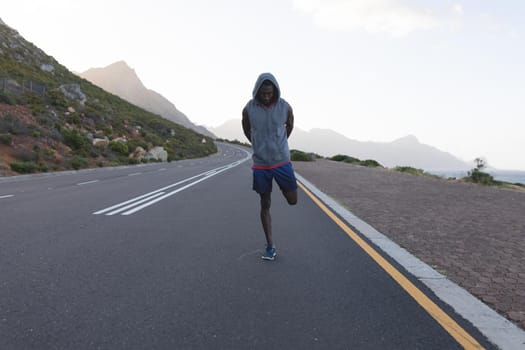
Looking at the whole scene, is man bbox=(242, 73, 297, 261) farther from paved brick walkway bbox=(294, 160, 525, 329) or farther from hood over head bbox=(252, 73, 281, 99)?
paved brick walkway bbox=(294, 160, 525, 329)

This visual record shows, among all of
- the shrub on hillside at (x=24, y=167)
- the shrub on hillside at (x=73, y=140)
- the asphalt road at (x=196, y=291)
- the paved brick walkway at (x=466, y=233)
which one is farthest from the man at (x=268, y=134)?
the shrub on hillside at (x=73, y=140)

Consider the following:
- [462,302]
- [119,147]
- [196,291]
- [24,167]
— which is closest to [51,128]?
[119,147]

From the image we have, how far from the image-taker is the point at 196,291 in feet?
10.9

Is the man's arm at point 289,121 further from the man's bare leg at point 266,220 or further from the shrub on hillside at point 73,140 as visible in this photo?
the shrub on hillside at point 73,140

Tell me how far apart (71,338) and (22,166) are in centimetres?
1881

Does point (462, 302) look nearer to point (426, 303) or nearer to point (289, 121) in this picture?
point (426, 303)

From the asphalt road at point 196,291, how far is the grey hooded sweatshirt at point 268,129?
120 centimetres

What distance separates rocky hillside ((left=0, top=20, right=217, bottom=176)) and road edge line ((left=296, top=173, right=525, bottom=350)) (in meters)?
18.0

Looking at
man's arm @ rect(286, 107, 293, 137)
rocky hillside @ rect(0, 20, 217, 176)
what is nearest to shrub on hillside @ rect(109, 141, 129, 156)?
rocky hillside @ rect(0, 20, 217, 176)

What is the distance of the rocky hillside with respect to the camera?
21.7 meters

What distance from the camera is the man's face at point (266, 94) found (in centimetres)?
409

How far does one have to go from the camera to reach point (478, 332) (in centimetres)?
259

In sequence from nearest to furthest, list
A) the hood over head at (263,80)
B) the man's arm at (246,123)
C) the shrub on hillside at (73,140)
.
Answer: the hood over head at (263,80)
the man's arm at (246,123)
the shrub on hillside at (73,140)

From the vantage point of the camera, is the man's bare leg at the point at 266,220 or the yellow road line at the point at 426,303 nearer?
the yellow road line at the point at 426,303
